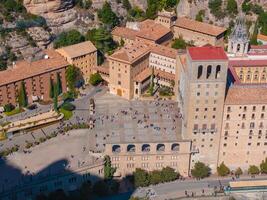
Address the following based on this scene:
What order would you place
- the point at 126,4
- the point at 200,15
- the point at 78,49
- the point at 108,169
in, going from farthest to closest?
the point at 126,4, the point at 200,15, the point at 78,49, the point at 108,169

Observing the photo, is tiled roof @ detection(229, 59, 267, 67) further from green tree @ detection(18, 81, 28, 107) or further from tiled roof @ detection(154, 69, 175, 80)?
green tree @ detection(18, 81, 28, 107)

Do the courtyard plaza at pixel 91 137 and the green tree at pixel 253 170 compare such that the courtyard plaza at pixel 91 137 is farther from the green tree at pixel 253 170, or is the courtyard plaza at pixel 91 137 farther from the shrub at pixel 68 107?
the green tree at pixel 253 170

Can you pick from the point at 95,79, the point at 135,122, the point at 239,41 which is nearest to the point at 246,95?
the point at 239,41

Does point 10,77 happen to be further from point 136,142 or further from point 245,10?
point 245,10

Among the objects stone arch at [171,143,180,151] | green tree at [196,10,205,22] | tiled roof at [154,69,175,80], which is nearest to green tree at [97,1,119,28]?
green tree at [196,10,205,22]

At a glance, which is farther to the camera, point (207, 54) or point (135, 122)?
point (135, 122)

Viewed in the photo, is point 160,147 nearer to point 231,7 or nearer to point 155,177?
point 155,177
